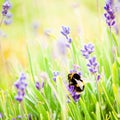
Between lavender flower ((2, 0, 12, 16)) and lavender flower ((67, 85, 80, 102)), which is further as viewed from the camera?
lavender flower ((2, 0, 12, 16))

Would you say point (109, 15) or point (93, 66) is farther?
point (109, 15)

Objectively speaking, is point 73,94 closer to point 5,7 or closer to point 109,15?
point 109,15

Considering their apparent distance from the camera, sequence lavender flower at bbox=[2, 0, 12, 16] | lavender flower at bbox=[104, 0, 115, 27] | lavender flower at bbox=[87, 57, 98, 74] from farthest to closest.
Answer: lavender flower at bbox=[2, 0, 12, 16], lavender flower at bbox=[104, 0, 115, 27], lavender flower at bbox=[87, 57, 98, 74]

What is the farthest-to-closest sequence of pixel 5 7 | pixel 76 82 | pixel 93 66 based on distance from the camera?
pixel 5 7 → pixel 76 82 → pixel 93 66

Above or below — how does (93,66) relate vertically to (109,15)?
below

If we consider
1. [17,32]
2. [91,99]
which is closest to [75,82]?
[91,99]

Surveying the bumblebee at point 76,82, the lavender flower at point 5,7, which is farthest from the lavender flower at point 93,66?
the lavender flower at point 5,7

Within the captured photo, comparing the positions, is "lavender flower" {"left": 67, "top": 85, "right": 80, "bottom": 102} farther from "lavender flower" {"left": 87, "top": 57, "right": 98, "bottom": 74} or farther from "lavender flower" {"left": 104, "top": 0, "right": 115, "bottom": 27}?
"lavender flower" {"left": 104, "top": 0, "right": 115, "bottom": 27}

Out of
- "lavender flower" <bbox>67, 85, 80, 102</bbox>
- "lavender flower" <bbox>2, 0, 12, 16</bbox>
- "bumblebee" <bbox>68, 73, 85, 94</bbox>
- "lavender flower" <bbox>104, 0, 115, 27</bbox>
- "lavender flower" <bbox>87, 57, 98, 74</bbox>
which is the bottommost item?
"lavender flower" <bbox>67, 85, 80, 102</bbox>

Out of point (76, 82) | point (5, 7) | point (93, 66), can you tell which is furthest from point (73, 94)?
point (5, 7)

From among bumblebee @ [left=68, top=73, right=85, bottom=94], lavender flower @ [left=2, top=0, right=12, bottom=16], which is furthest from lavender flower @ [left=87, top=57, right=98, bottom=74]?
lavender flower @ [left=2, top=0, right=12, bottom=16]

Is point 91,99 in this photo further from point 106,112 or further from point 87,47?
point 87,47

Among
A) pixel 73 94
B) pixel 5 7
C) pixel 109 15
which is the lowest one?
pixel 73 94
